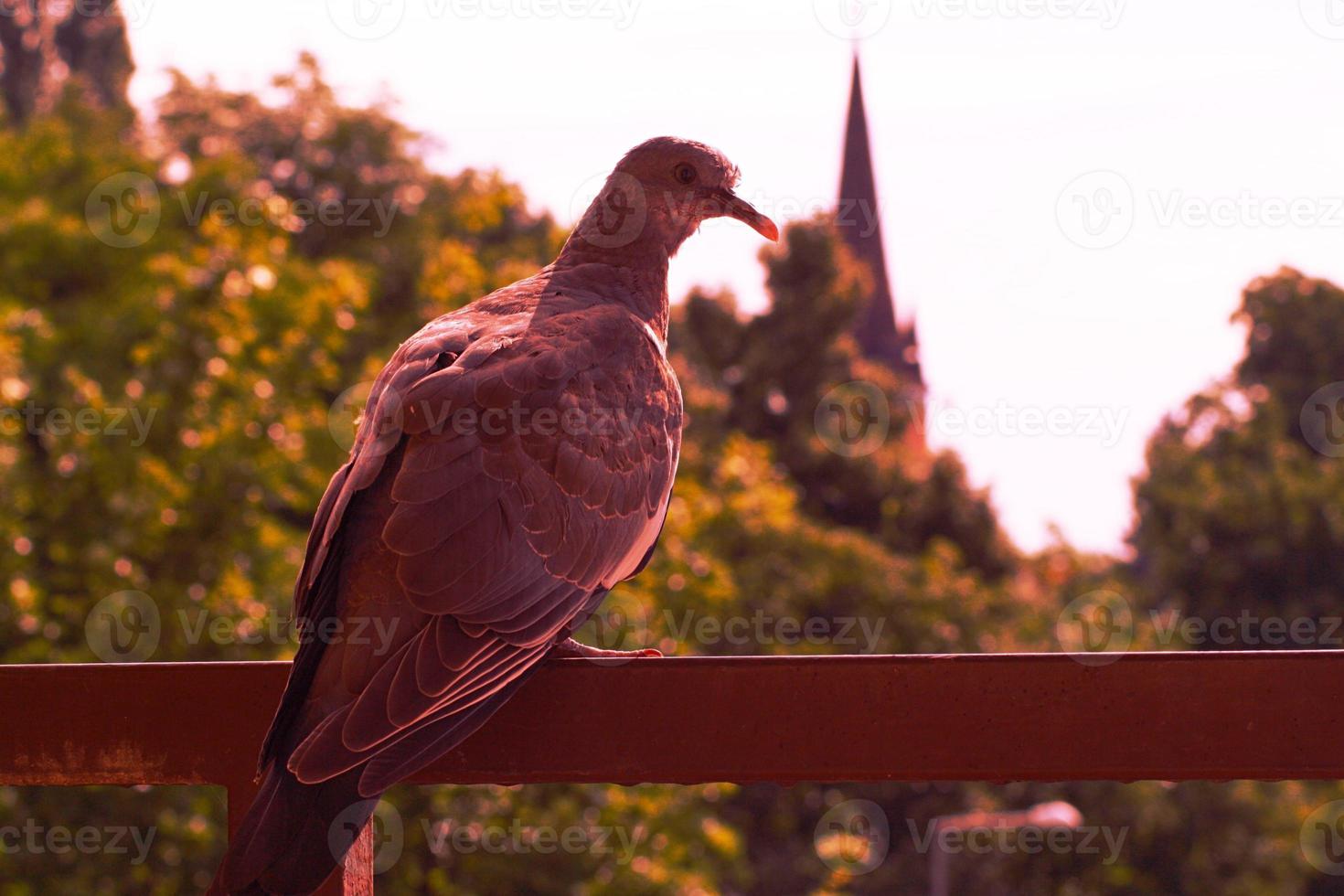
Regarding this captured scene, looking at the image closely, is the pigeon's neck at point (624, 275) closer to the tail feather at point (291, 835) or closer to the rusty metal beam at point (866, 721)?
the rusty metal beam at point (866, 721)

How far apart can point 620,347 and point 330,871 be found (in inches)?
66.6

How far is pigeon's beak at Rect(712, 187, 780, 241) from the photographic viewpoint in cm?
464

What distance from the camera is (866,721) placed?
2553 millimetres

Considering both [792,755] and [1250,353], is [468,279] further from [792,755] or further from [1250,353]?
[1250,353]

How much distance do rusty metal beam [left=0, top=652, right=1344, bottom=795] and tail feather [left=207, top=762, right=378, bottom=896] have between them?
19 cm

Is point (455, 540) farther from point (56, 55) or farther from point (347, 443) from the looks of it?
point (56, 55)

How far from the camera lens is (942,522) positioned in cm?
2844

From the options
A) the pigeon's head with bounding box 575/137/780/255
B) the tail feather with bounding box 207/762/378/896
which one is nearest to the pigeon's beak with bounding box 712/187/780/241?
the pigeon's head with bounding box 575/137/780/255

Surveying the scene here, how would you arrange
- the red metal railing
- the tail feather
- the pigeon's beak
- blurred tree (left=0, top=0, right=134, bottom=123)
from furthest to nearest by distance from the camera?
blurred tree (left=0, top=0, right=134, bottom=123), the pigeon's beak, the red metal railing, the tail feather

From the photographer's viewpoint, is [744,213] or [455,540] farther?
[744,213]

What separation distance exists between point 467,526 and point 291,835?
798 millimetres

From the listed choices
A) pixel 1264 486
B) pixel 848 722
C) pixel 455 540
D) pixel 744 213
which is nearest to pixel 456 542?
pixel 455 540

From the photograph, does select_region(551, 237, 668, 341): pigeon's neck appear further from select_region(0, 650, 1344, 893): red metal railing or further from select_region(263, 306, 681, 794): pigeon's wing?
select_region(0, 650, 1344, 893): red metal railing

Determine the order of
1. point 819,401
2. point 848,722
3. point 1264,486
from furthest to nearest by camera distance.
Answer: point 819,401 → point 1264,486 → point 848,722
